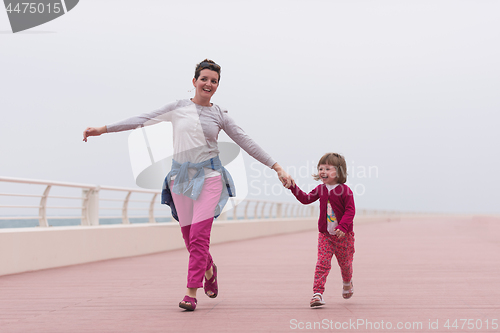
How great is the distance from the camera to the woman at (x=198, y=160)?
475cm

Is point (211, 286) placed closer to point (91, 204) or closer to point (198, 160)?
point (198, 160)

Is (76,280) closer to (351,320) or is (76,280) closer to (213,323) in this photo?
(213,323)

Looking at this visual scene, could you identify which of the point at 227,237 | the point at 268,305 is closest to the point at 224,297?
the point at 268,305

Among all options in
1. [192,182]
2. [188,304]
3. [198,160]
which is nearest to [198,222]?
[192,182]

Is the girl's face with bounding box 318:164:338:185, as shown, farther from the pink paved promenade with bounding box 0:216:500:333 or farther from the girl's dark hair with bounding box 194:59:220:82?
the girl's dark hair with bounding box 194:59:220:82

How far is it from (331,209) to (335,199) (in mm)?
90

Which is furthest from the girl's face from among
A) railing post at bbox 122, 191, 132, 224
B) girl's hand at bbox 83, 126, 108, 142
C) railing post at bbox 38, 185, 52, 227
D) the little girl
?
railing post at bbox 122, 191, 132, 224

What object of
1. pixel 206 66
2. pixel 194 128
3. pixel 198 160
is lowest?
pixel 198 160

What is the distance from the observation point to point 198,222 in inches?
188

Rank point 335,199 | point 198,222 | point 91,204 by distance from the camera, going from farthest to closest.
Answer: point 91,204
point 335,199
point 198,222

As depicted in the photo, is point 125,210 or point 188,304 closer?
point 188,304

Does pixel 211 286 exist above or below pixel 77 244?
above

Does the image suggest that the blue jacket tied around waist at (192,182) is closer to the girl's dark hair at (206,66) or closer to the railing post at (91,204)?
the girl's dark hair at (206,66)

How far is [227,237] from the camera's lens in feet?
55.4
